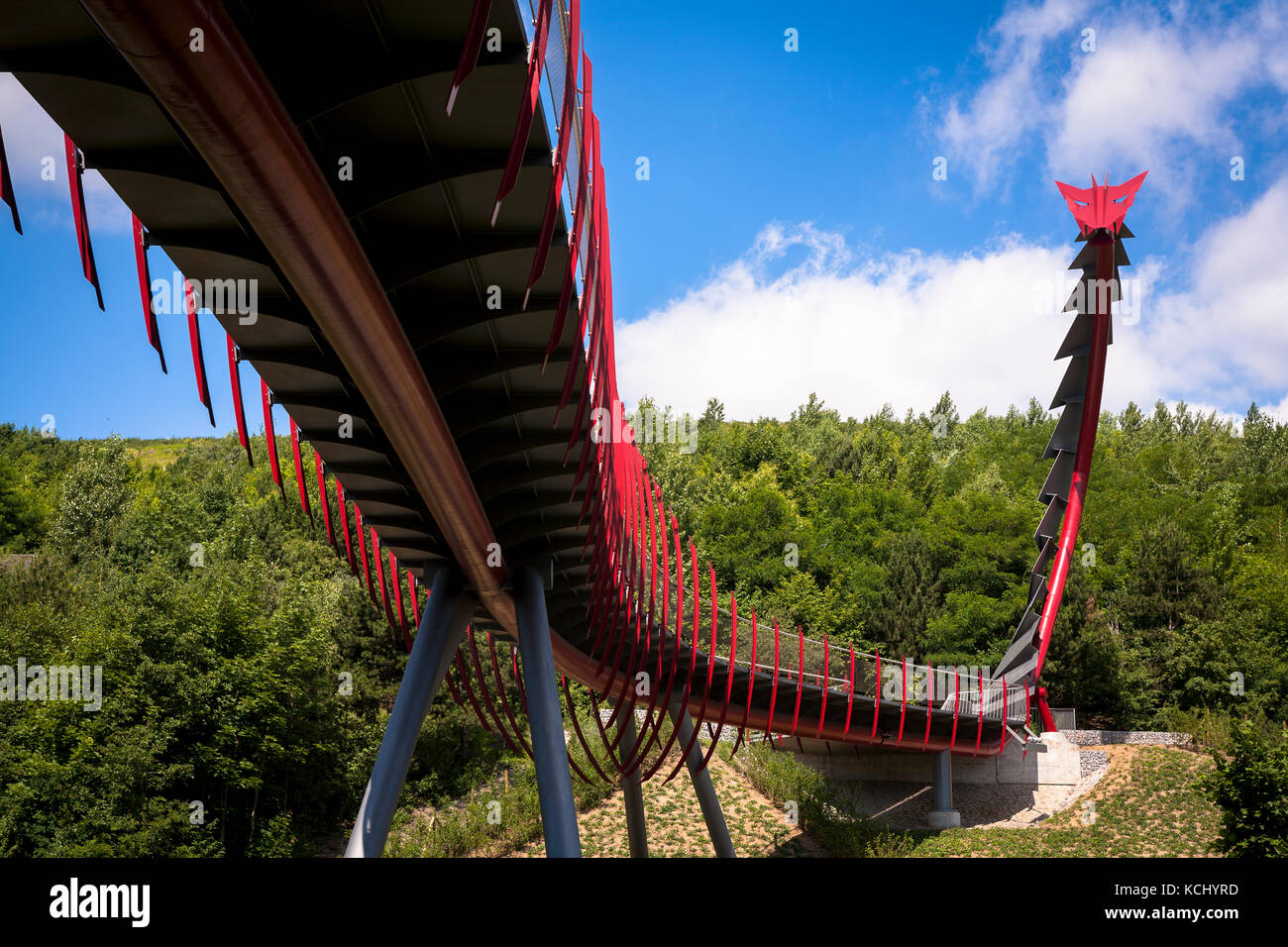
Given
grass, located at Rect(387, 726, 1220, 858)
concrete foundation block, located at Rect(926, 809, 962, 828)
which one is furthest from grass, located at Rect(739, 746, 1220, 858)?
concrete foundation block, located at Rect(926, 809, 962, 828)

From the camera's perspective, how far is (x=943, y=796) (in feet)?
118

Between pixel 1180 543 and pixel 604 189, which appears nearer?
Result: pixel 604 189

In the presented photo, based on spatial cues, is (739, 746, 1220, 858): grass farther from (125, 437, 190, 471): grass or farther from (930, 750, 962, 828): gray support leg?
(125, 437, 190, 471): grass

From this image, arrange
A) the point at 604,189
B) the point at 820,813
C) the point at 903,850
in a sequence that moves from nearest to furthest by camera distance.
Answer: the point at 604,189 → the point at 903,850 → the point at 820,813

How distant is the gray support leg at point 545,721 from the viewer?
444 inches

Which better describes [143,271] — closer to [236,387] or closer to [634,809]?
[236,387]

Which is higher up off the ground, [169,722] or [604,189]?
[604,189]
